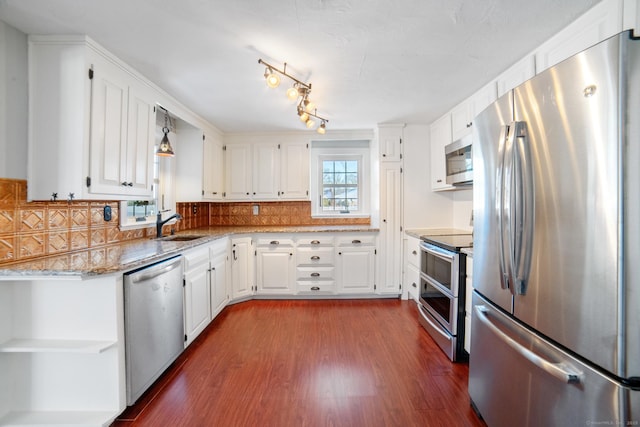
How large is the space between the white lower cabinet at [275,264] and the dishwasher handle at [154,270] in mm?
1397

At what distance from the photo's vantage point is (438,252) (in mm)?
2352

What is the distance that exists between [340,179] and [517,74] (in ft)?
8.33

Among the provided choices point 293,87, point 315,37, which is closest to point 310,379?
point 293,87

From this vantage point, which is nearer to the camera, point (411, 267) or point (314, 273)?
point (411, 267)

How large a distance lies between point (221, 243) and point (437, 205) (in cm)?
275

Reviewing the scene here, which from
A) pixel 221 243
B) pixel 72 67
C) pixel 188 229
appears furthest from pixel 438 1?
pixel 188 229

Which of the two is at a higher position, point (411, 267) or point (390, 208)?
point (390, 208)

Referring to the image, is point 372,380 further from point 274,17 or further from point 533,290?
point 274,17

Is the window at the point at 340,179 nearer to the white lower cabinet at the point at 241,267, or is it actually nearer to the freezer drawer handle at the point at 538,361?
the white lower cabinet at the point at 241,267

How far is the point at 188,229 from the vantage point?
3.44 meters

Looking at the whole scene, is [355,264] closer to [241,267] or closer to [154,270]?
[241,267]

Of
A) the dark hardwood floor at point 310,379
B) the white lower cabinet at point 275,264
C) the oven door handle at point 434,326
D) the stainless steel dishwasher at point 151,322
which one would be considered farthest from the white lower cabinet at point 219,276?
the oven door handle at point 434,326

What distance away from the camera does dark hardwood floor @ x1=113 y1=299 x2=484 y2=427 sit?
1.55 m

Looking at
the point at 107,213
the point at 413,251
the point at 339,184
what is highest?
the point at 339,184
